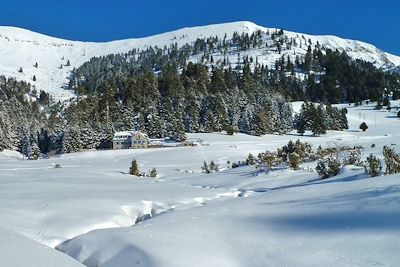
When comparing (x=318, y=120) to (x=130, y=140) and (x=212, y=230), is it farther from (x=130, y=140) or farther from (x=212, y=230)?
(x=212, y=230)

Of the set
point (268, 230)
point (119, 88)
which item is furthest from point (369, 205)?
point (119, 88)

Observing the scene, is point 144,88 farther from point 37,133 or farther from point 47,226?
point 47,226

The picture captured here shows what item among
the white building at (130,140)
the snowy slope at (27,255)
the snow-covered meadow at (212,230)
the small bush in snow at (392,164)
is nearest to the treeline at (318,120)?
the white building at (130,140)

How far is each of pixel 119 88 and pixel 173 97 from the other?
27.0 m

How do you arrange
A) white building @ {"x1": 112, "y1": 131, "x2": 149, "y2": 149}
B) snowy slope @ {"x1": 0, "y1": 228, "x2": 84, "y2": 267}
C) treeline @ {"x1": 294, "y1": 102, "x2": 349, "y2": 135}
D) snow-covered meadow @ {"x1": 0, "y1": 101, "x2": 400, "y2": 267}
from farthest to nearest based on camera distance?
treeline @ {"x1": 294, "y1": 102, "x2": 349, "y2": 135}, white building @ {"x1": 112, "y1": 131, "x2": 149, "y2": 149}, snow-covered meadow @ {"x1": 0, "y1": 101, "x2": 400, "y2": 267}, snowy slope @ {"x1": 0, "y1": 228, "x2": 84, "y2": 267}

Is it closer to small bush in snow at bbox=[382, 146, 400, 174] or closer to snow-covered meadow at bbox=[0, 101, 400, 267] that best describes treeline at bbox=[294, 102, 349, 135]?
small bush in snow at bbox=[382, 146, 400, 174]

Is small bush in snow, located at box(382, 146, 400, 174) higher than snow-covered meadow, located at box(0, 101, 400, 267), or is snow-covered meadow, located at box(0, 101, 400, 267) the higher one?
small bush in snow, located at box(382, 146, 400, 174)

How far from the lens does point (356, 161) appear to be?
1559 centimetres

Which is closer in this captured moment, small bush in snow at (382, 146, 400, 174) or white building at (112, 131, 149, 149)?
small bush in snow at (382, 146, 400, 174)

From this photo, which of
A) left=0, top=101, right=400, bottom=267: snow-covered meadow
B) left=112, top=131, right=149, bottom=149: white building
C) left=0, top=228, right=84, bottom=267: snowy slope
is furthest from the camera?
left=112, top=131, right=149, bottom=149: white building

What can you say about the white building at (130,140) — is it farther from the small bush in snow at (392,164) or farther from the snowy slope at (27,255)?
the snowy slope at (27,255)

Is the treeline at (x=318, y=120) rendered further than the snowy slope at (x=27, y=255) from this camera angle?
Yes

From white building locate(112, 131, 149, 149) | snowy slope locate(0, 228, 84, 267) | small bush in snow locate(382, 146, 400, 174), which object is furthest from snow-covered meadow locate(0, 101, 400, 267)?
white building locate(112, 131, 149, 149)

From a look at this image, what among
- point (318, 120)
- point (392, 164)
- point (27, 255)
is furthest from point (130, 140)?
point (27, 255)
